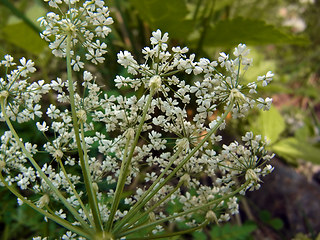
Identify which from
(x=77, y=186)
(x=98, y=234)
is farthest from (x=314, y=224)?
(x=98, y=234)

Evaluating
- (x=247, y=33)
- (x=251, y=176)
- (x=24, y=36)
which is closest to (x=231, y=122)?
(x=247, y=33)

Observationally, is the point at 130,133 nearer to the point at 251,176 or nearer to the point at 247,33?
the point at 251,176

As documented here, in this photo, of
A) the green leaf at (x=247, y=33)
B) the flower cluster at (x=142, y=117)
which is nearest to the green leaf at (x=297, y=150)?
the green leaf at (x=247, y=33)

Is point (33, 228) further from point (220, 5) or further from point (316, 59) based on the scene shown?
point (316, 59)

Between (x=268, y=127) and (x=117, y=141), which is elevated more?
(x=268, y=127)

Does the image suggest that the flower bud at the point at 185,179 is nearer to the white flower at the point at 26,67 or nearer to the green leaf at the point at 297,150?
the white flower at the point at 26,67
